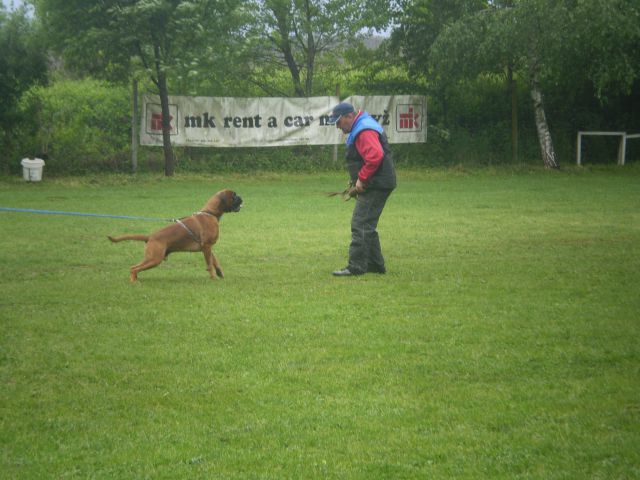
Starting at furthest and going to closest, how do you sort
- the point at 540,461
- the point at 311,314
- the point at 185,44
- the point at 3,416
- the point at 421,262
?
the point at 185,44
the point at 421,262
the point at 311,314
the point at 3,416
the point at 540,461

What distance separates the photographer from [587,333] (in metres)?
6.95

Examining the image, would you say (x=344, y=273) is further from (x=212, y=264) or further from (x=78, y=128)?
(x=78, y=128)

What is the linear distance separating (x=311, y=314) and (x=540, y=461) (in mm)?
3612

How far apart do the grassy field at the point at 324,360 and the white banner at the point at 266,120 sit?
11327mm

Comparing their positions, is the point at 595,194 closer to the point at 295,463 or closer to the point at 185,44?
the point at 185,44

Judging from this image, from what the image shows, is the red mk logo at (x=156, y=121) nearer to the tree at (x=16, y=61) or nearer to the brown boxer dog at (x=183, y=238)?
the tree at (x=16, y=61)

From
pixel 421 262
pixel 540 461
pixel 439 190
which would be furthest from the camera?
pixel 439 190

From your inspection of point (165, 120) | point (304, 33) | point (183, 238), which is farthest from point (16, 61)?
point (183, 238)

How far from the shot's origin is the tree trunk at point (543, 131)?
24859 mm

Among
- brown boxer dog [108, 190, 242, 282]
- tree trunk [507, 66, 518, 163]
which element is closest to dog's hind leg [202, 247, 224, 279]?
brown boxer dog [108, 190, 242, 282]

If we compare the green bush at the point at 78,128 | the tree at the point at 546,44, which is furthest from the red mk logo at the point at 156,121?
the tree at the point at 546,44

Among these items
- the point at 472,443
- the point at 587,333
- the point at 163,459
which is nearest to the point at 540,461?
the point at 472,443

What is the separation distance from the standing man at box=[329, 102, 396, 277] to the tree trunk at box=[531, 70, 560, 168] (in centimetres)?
1610

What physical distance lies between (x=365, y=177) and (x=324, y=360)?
3.73 meters
